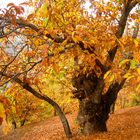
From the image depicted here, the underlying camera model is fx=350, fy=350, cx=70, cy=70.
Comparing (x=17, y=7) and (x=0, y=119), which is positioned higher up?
(x=17, y=7)

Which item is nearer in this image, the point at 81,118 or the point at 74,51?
the point at 74,51

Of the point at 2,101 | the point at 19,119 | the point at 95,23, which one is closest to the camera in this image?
the point at 2,101

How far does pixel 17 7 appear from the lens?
15.2ft

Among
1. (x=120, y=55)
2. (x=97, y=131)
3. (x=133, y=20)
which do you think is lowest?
(x=97, y=131)

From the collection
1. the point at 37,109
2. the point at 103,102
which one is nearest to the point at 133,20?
the point at 103,102

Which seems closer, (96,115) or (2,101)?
(2,101)

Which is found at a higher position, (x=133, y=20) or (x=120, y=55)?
(x=133, y=20)

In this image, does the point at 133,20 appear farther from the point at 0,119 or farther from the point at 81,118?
the point at 0,119

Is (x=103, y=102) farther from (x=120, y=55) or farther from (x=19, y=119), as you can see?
(x=19, y=119)

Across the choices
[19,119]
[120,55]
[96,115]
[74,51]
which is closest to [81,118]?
[96,115]

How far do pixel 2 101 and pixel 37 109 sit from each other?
39.2 metres

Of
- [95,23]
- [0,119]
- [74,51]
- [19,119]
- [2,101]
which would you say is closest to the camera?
[0,119]

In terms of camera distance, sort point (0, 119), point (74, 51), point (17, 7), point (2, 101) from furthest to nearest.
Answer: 1. point (74, 51)
2. point (17, 7)
3. point (2, 101)
4. point (0, 119)

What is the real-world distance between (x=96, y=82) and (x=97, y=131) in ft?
7.85
